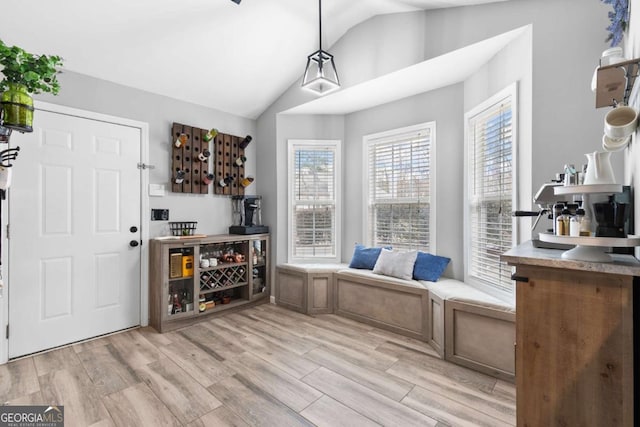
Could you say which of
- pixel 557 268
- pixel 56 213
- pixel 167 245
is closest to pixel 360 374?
pixel 557 268

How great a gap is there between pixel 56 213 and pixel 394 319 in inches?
130

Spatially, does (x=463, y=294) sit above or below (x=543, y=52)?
below

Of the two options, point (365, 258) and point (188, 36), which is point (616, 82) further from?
point (188, 36)

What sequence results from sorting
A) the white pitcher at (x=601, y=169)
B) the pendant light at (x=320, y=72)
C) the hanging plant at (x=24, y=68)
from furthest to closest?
the pendant light at (x=320, y=72)
the hanging plant at (x=24, y=68)
the white pitcher at (x=601, y=169)

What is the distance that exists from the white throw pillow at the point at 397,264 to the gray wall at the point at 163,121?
6.77 ft

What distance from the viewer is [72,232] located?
260 centimetres

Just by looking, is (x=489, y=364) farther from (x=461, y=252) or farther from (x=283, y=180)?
(x=283, y=180)

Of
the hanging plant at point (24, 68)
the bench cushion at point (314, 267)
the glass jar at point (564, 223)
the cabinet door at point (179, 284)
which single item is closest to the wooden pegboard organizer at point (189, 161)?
the cabinet door at point (179, 284)

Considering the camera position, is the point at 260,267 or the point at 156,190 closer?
the point at 156,190

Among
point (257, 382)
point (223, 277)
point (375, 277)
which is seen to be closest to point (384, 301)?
point (375, 277)

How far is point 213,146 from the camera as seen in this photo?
11.7 feet

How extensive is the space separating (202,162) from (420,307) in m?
2.95

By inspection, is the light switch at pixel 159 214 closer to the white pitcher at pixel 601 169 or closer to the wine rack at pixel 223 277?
the wine rack at pixel 223 277

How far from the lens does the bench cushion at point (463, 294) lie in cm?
212
